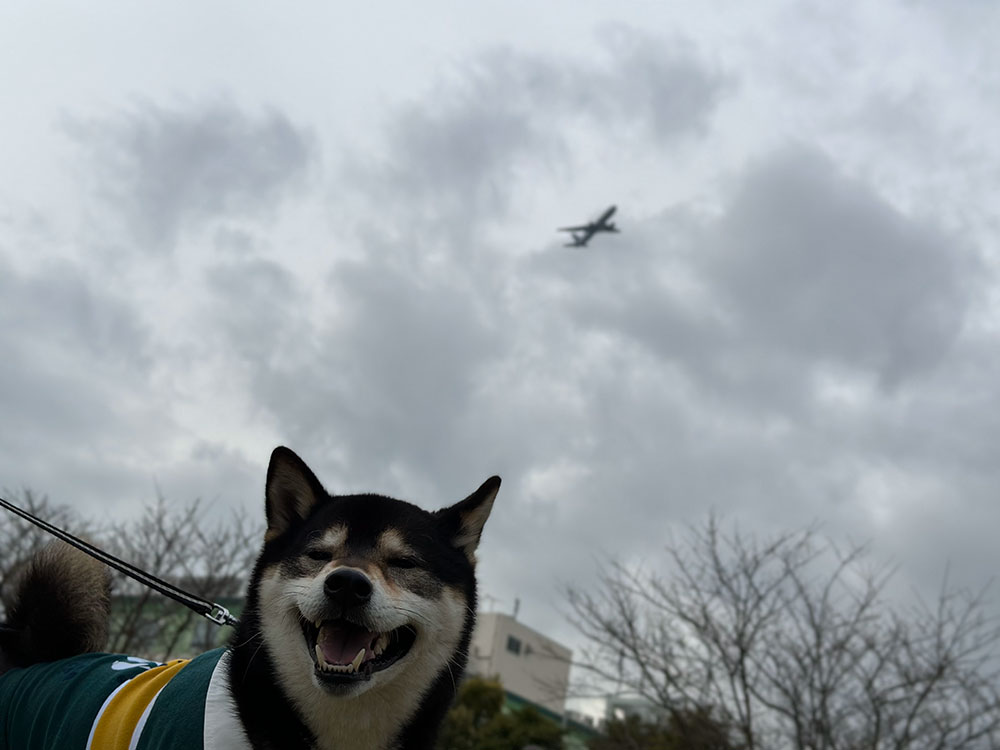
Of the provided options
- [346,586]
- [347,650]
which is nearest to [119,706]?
[347,650]

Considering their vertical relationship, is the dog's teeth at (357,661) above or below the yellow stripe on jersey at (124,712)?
above

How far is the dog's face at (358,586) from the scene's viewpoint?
3285mm

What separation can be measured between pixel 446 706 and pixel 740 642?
1126cm

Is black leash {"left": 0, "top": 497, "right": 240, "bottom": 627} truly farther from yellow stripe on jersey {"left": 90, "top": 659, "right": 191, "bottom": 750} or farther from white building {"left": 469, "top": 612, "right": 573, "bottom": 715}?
white building {"left": 469, "top": 612, "right": 573, "bottom": 715}

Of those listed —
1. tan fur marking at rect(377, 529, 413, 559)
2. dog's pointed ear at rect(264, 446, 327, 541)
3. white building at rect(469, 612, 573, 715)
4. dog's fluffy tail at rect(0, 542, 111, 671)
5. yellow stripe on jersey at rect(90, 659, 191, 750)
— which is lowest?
yellow stripe on jersey at rect(90, 659, 191, 750)

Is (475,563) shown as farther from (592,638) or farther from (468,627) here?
(592,638)

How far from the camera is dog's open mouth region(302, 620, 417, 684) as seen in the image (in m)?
3.26

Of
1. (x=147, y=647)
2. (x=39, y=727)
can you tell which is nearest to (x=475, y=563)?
(x=39, y=727)

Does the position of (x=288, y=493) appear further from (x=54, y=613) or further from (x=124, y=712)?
(x=54, y=613)

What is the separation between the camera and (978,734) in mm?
12438

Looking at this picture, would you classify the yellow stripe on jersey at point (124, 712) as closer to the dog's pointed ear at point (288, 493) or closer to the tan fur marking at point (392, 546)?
the dog's pointed ear at point (288, 493)

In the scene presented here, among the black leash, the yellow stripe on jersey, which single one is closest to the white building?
the black leash

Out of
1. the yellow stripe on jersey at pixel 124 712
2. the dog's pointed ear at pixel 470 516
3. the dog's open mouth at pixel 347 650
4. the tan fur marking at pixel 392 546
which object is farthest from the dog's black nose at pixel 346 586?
the yellow stripe on jersey at pixel 124 712

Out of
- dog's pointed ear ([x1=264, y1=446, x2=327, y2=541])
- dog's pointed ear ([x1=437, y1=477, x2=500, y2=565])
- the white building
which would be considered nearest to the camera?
dog's pointed ear ([x1=264, y1=446, x2=327, y2=541])
